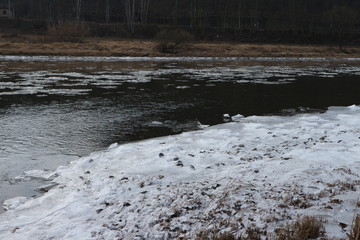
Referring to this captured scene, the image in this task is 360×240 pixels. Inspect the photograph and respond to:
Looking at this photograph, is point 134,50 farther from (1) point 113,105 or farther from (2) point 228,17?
(2) point 228,17

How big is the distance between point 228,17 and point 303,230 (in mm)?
90248

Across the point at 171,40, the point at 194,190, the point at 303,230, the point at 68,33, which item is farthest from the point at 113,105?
the point at 68,33

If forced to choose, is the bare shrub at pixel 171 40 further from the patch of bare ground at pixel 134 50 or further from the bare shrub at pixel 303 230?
the bare shrub at pixel 303 230

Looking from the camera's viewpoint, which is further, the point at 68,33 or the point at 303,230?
the point at 68,33

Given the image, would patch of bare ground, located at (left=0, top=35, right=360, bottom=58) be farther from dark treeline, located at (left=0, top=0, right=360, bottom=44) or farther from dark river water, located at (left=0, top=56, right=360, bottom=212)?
dark treeline, located at (left=0, top=0, right=360, bottom=44)

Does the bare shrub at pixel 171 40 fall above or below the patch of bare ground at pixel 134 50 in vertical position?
above

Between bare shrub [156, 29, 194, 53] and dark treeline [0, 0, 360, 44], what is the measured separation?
79.3 feet

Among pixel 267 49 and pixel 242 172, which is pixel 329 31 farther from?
pixel 242 172

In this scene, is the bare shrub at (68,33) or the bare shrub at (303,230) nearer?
the bare shrub at (303,230)

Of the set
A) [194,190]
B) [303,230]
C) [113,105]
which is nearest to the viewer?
[303,230]

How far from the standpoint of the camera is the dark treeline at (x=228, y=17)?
77425mm

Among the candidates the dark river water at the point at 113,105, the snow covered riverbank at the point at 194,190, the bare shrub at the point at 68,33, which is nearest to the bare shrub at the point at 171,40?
the bare shrub at the point at 68,33

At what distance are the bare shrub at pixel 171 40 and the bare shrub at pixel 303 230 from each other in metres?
44.3

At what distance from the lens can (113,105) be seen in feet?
49.0
